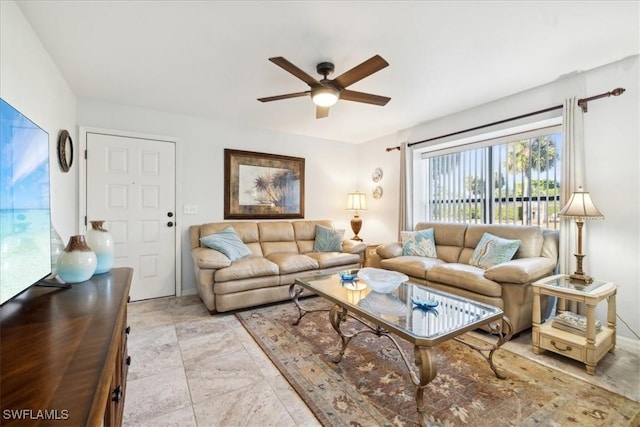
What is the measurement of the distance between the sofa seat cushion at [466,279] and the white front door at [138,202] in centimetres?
314

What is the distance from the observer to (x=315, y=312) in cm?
292

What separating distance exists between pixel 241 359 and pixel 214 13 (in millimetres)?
2374

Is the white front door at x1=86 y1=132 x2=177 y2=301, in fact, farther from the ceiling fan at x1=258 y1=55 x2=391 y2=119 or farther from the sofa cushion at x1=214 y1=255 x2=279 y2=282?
the ceiling fan at x1=258 y1=55 x2=391 y2=119

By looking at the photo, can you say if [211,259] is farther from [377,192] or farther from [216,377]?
[377,192]

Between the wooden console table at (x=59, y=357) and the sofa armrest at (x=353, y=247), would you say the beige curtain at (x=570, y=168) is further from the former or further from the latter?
the wooden console table at (x=59, y=357)

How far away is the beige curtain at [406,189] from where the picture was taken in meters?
4.08

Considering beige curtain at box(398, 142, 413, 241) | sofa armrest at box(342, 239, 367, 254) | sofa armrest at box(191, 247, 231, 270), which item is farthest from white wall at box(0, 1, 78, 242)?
beige curtain at box(398, 142, 413, 241)

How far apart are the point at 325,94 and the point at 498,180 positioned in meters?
2.49

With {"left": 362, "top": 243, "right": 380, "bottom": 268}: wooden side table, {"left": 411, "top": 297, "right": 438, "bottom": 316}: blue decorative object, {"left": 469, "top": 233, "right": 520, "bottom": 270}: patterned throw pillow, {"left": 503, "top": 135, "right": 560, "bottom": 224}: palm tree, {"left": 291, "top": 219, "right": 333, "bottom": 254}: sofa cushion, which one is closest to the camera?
{"left": 411, "top": 297, "right": 438, "bottom": 316}: blue decorative object

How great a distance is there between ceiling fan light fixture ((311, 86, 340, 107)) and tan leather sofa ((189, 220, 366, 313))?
1.83m

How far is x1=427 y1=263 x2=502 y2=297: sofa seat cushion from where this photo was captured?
2.40 metres

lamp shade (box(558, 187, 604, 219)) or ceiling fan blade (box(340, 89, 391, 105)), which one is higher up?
ceiling fan blade (box(340, 89, 391, 105))

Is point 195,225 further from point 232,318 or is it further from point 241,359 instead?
point 241,359

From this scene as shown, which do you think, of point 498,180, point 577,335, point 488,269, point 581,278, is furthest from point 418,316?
point 498,180
